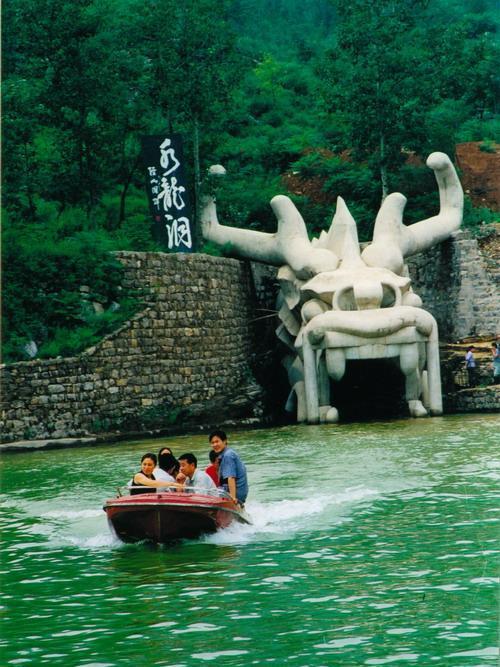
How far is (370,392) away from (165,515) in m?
16.5

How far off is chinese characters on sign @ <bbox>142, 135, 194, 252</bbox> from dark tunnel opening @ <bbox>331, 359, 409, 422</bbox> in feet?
13.6

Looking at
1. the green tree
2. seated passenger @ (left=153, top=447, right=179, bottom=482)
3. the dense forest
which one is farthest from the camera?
the green tree

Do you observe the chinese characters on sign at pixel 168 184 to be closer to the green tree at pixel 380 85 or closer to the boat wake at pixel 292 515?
the green tree at pixel 380 85

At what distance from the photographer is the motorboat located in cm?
1284

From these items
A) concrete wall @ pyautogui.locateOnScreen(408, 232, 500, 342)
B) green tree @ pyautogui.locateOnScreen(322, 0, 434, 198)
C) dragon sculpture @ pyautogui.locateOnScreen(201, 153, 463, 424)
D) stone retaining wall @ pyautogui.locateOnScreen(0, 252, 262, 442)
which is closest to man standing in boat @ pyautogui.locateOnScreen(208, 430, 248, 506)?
stone retaining wall @ pyautogui.locateOnScreen(0, 252, 262, 442)

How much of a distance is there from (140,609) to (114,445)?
1354cm

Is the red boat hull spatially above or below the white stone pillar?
below

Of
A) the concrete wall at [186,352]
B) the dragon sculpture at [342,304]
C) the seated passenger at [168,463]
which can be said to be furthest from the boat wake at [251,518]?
the dragon sculpture at [342,304]

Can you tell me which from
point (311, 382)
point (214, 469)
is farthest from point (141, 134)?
point (214, 469)

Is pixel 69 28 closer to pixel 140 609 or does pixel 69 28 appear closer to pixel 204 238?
pixel 204 238

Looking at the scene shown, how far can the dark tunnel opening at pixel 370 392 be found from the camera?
2875 centimetres

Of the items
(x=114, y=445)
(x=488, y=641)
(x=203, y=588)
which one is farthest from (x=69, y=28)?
(x=488, y=641)

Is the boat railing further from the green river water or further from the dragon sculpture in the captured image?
the dragon sculpture

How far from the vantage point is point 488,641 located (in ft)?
29.1
